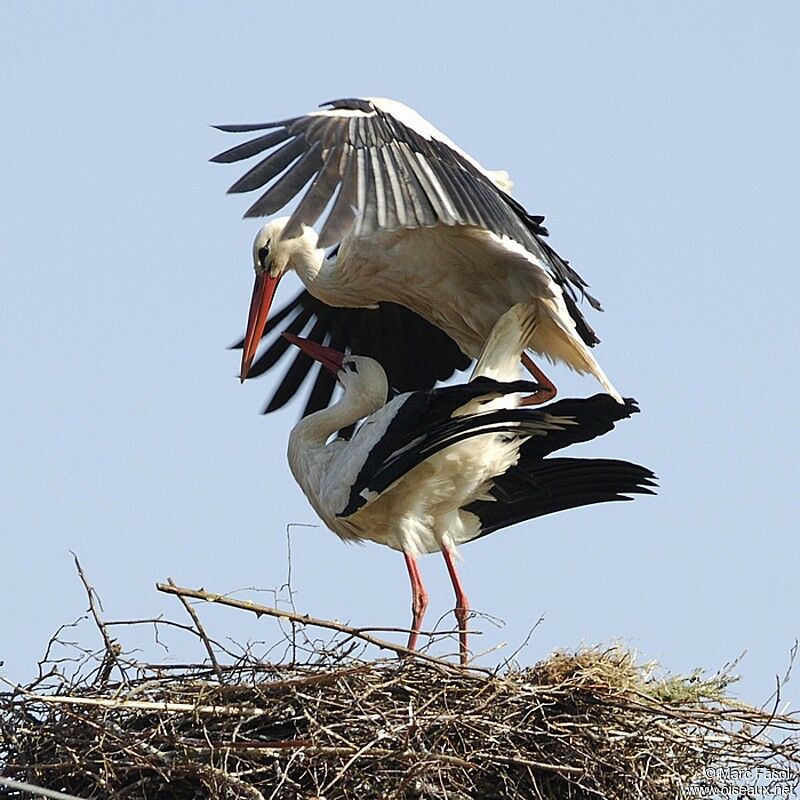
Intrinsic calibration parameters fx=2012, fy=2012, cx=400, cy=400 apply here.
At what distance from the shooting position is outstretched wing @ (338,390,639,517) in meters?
8.00

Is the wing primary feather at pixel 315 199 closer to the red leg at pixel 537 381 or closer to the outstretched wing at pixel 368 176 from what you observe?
the outstretched wing at pixel 368 176

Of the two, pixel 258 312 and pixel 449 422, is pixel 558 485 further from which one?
pixel 258 312

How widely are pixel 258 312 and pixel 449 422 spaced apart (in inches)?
64.2

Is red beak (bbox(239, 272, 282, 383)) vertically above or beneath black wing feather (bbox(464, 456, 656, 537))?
above

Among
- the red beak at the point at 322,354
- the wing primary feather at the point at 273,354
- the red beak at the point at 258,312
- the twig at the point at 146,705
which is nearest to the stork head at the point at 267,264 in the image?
the red beak at the point at 258,312

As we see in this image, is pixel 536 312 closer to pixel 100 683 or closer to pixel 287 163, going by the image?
pixel 287 163

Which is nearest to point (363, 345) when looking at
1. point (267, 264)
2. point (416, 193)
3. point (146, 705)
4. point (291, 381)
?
point (291, 381)

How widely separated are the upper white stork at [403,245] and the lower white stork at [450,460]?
0.76ft

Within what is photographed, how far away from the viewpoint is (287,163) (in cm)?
759

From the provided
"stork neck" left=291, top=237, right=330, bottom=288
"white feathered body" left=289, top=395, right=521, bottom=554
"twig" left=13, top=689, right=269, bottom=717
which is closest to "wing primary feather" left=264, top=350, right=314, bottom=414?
"stork neck" left=291, top=237, right=330, bottom=288

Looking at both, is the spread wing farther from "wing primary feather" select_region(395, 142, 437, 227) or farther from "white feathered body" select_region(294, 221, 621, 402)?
"wing primary feather" select_region(395, 142, 437, 227)

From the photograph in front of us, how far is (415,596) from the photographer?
29.0ft

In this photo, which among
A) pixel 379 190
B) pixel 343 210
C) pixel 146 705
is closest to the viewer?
pixel 146 705

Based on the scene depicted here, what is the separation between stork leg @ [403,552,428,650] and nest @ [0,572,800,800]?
1.34 m
